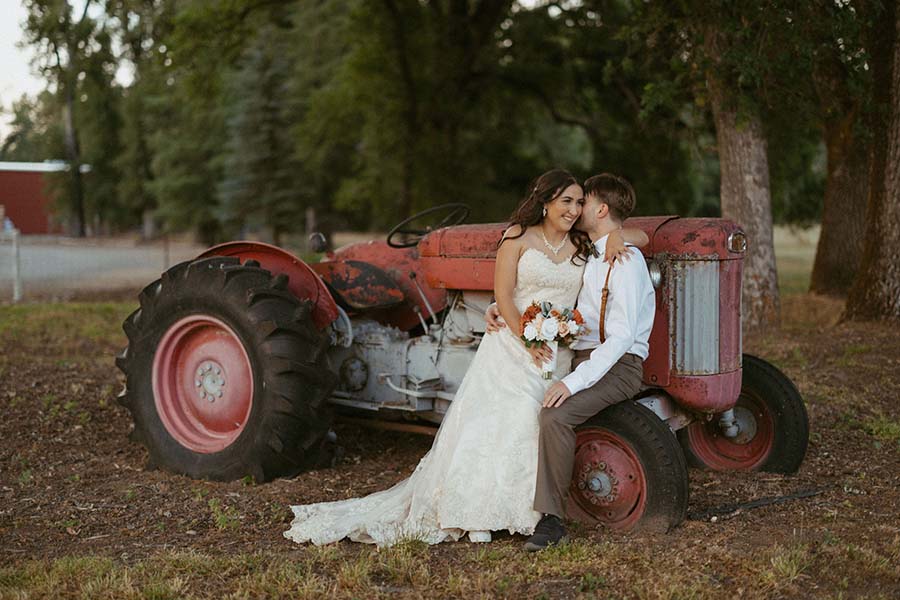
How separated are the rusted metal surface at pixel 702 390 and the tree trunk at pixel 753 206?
A: 4.62m

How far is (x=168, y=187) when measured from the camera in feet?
105

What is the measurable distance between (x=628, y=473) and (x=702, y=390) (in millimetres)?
594

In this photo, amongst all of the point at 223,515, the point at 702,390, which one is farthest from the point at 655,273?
the point at 223,515

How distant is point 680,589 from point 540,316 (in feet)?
4.11

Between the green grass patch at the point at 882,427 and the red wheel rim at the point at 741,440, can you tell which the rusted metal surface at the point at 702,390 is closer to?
the red wheel rim at the point at 741,440

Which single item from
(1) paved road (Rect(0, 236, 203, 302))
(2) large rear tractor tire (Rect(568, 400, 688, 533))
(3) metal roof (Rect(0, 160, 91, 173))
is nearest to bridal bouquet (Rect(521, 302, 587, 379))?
(2) large rear tractor tire (Rect(568, 400, 688, 533))

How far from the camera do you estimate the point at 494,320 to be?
4.29 meters

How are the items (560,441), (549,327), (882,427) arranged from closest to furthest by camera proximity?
(560,441)
(549,327)
(882,427)

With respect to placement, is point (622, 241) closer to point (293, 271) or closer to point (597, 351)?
point (597, 351)

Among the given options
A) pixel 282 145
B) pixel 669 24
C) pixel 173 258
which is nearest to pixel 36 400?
pixel 669 24

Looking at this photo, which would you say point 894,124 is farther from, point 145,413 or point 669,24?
point 145,413

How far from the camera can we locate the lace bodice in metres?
4.13

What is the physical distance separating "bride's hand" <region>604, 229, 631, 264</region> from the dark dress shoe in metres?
1.09

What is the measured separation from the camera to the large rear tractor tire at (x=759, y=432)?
4750 millimetres
